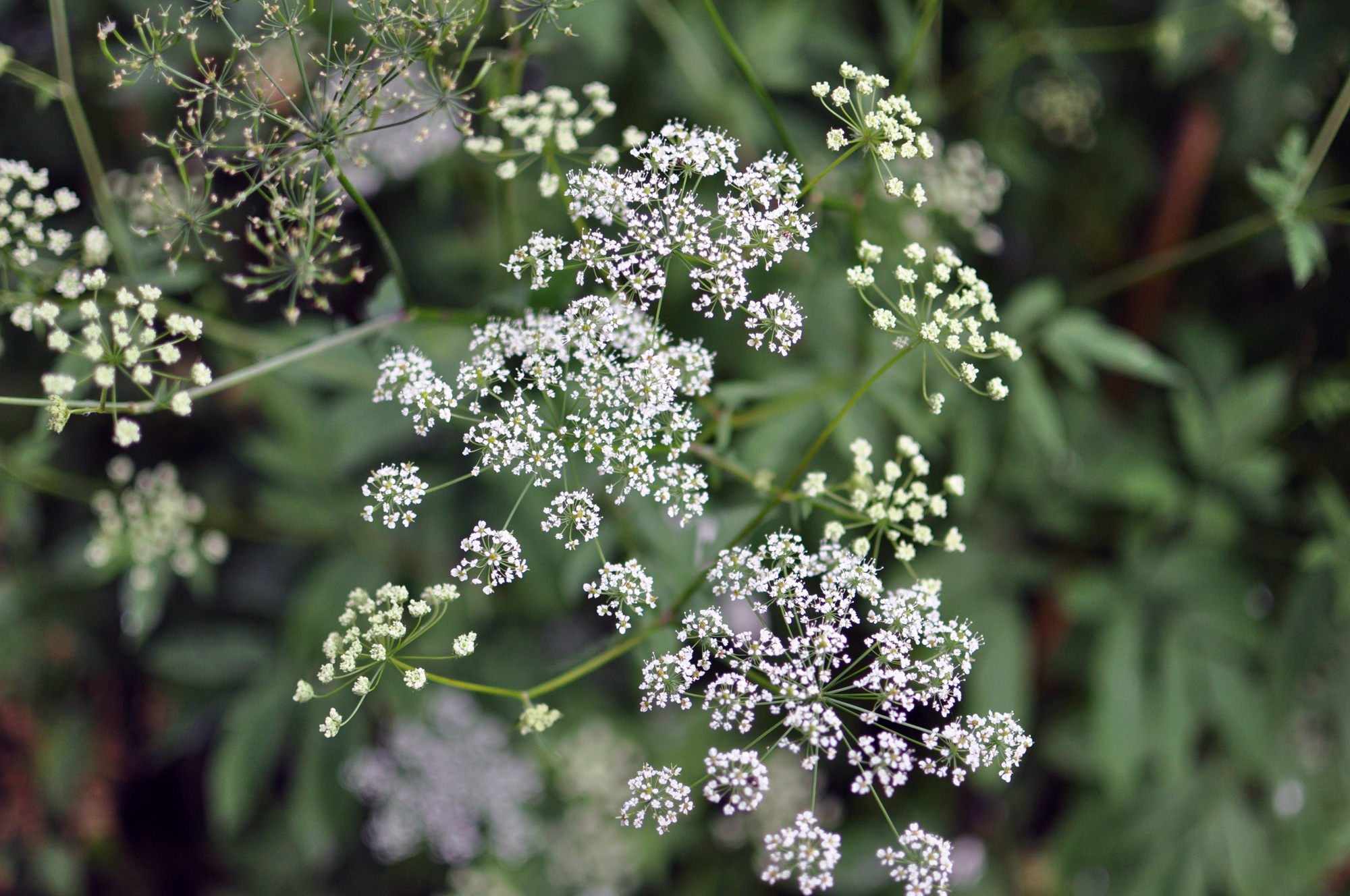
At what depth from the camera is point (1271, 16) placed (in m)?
2.63

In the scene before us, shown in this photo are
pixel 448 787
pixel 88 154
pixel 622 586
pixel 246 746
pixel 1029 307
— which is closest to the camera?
pixel 622 586

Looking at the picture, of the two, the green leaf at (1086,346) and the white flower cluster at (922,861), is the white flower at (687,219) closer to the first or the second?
the white flower cluster at (922,861)

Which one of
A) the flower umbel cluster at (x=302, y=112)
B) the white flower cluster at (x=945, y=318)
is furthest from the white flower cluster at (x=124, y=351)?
the white flower cluster at (x=945, y=318)

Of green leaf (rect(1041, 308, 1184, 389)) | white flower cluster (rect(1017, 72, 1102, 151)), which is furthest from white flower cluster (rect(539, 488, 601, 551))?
white flower cluster (rect(1017, 72, 1102, 151))

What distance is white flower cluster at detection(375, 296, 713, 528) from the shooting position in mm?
1720

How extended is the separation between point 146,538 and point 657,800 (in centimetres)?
197

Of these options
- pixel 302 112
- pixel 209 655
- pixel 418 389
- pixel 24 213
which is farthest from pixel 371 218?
pixel 209 655

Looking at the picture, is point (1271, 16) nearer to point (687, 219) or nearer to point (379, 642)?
point (687, 219)

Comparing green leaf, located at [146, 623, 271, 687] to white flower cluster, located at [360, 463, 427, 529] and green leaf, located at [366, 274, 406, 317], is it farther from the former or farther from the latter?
white flower cluster, located at [360, 463, 427, 529]

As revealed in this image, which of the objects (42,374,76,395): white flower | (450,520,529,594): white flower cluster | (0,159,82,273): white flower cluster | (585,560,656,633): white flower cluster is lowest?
(42,374,76,395): white flower

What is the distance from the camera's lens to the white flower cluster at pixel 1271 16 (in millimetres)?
2584

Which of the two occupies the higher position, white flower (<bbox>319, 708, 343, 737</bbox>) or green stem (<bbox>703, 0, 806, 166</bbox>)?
green stem (<bbox>703, 0, 806, 166</bbox>)

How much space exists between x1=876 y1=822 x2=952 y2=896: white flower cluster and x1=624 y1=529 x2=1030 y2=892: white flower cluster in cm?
3

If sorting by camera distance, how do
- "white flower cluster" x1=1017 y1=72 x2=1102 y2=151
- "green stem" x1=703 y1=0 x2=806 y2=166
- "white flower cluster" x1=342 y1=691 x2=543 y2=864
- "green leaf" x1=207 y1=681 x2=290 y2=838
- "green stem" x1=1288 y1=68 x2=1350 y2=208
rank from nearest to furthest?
"green stem" x1=703 y1=0 x2=806 y2=166 < "green stem" x1=1288 y1=68 x2=1350 y2=208 < "green leaf" x1=207 y1=681 x2=290 y2=838 < "white flower cluster" x1=1017 y1=72 x2=1102 y2=151 < "white flower cluster" x1=342 y1=691 x2=543 y2=864
